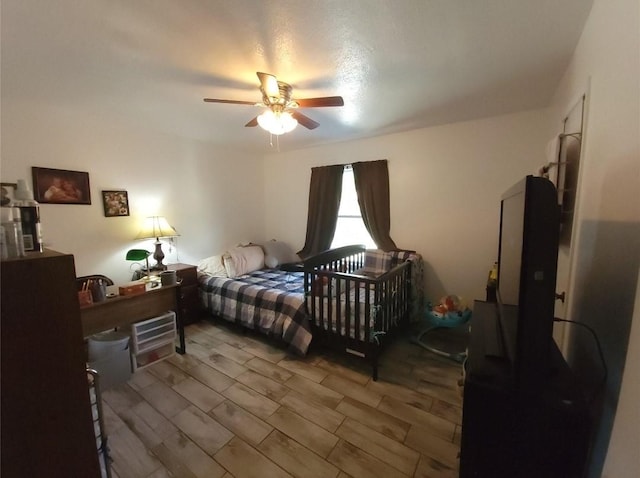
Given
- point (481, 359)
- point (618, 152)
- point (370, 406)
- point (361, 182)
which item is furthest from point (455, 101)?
point (370, 406)

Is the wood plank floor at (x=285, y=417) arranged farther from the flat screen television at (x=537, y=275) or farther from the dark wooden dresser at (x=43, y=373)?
the flat screen television at (x=537, y=275)

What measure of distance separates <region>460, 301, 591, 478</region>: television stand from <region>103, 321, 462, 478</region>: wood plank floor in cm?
66

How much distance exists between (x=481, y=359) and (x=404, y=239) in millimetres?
2329

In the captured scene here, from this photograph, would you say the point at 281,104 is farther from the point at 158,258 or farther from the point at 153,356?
the point at 153,356

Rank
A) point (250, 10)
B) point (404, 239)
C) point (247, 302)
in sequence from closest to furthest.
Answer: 1. point (250, 10)
2. point (247, 302)
3. point (404, 239)

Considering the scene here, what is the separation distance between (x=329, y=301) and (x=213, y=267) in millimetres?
1801

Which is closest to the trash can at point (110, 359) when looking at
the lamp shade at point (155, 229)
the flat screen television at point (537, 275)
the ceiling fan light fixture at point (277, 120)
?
the lamp shade at point (155, 229)

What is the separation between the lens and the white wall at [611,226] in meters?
0.73

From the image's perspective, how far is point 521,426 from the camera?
32.3 inches

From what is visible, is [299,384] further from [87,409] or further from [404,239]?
[404,239]

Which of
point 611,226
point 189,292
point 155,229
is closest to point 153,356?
point 189,292

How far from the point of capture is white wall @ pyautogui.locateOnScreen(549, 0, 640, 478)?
2.39 ft

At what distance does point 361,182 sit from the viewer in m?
3.38

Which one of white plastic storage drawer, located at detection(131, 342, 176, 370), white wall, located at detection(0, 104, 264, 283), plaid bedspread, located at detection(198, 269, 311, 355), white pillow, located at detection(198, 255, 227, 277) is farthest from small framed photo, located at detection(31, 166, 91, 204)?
white plastic storage drawer, located at detection(131, 342, 176, 370)
